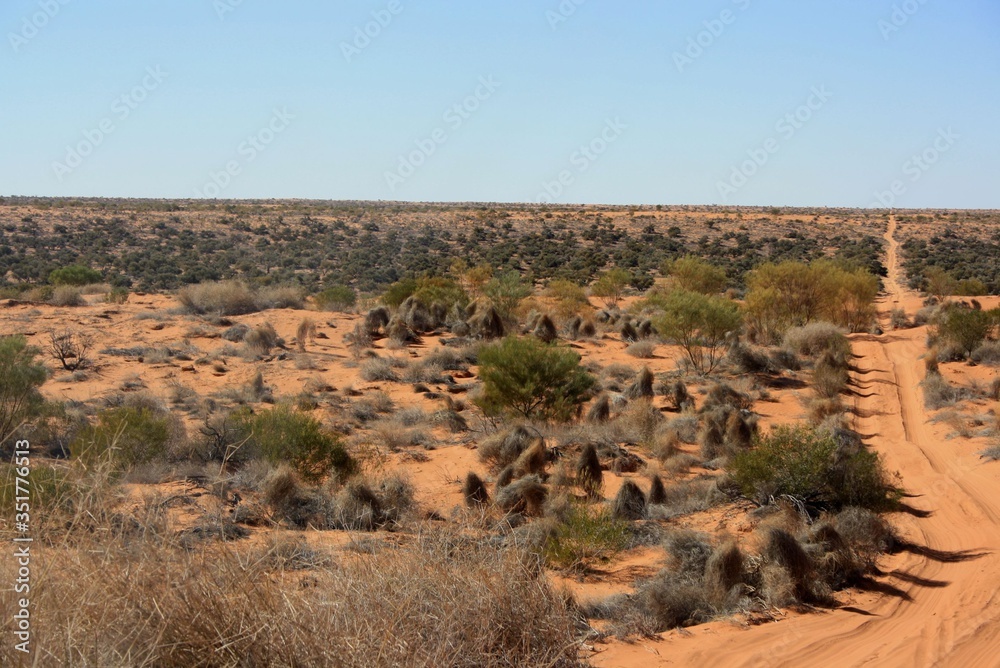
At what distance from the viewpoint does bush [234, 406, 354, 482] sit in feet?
44.7

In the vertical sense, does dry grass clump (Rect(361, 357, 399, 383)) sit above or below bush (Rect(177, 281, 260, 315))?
below

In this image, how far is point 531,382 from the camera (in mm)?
17703

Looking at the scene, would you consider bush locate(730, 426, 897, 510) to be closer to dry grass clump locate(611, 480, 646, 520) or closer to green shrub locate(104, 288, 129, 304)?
dry grass clump locate(611, 480, 646, 520)

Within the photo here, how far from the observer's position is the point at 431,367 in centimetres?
2452

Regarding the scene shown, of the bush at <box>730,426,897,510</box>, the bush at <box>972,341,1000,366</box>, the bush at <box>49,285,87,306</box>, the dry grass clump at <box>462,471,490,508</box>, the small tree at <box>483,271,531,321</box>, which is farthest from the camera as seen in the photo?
the bush at <box>49,285,87,306</box>

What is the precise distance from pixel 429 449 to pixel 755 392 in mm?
10147

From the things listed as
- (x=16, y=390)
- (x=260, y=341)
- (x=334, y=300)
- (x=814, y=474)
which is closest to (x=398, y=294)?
(x=334, y=300)

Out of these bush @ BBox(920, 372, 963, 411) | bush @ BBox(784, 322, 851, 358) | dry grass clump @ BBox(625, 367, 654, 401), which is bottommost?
dry grass clump @ BBox(625, 367, 654, 401)

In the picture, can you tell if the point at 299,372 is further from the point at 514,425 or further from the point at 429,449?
the point at 514,425

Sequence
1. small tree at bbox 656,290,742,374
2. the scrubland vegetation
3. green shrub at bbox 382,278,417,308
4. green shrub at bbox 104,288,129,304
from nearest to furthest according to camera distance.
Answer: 1. the scrubland vegetation
2. small tree at bbox 656,290,742,374
3. green shrub at bbox 382,278,417,308
4. green shrub at bbox 104,288,129,304

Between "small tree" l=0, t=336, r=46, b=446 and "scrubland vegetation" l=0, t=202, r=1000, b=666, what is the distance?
5 cm

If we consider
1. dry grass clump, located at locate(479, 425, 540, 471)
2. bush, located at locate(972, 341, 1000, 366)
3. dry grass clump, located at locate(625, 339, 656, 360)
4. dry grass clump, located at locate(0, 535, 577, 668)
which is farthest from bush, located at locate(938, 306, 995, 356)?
dry grass clump, located at locate(0, 535, 577, 668)

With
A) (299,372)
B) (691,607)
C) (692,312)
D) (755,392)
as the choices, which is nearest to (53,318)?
(299,372)

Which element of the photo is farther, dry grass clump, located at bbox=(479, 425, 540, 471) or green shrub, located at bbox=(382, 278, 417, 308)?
green shrub, located at bbox=(382, 278, 417, 308)
